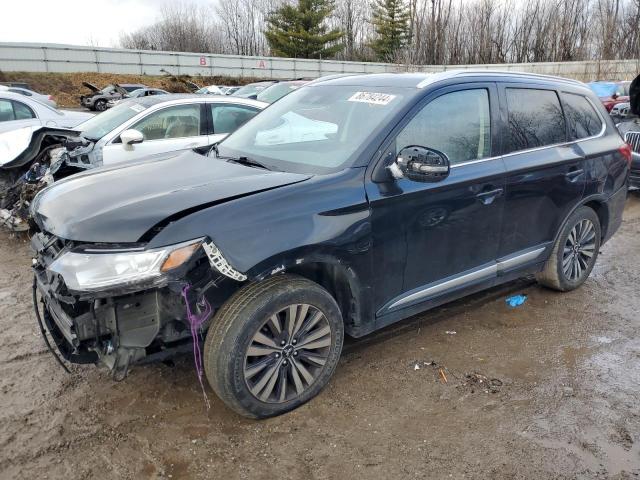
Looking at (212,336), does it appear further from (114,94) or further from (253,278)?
(114,94)

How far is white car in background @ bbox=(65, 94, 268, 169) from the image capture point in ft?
20.8

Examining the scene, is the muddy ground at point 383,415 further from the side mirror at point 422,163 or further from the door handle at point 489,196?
the side mirror at point 422,163

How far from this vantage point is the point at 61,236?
8.38ft

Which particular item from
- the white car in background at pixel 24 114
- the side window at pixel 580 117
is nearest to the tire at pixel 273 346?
the side window at pixel 580 117

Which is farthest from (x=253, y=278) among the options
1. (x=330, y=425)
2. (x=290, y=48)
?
(x=290, y=48)

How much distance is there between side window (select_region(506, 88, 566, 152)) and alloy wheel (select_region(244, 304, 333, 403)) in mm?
2006

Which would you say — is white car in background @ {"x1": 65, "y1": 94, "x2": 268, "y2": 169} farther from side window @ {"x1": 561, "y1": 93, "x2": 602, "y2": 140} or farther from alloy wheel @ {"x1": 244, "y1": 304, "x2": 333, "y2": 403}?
alloy wheel @ {"x1": 244, "y1": 304, "x2": 333, "y2": 403}

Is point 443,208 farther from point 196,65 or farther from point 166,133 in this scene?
point 196,65

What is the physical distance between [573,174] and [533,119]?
2.02 feet

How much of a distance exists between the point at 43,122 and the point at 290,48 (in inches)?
1893

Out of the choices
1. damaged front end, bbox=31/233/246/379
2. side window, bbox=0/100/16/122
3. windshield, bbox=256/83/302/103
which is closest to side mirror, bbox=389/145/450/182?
damaged front end, bbox=31/233/246/379

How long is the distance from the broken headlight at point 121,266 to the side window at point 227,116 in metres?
4.78

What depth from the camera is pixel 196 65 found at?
136 feet

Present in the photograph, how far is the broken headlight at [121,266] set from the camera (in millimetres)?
2377
